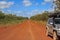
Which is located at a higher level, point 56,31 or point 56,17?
point 56,17

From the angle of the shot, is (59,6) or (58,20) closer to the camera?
(58,20)

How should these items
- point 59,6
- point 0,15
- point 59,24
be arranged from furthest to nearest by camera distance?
point 0,15 → point 59,6 → point 59,24

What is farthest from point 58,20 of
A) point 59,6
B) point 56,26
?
point 59,6

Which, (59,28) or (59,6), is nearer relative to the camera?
(59,28)

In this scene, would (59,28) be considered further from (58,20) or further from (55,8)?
(55,8)

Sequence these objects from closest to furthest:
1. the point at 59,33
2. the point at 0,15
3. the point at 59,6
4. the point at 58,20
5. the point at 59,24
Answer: the point at 59,33, the point at 59,24, the point at 58,20, the point at 59,6, the point at 0,15

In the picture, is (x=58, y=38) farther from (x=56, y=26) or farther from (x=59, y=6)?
(x=59, y=6)

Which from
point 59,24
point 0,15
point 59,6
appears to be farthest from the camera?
point 0,15

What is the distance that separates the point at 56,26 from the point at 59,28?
18.2 inches

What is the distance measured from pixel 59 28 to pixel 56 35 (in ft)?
2.29

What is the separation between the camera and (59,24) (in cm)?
1370

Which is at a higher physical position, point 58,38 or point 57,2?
point 57,2

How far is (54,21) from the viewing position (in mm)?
14555

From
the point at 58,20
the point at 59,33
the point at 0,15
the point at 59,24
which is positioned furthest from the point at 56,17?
the point at 0,15
